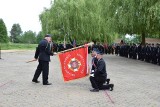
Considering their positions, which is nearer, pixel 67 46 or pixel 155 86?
pixel 155 86

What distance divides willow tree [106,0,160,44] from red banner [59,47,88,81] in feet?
38.3

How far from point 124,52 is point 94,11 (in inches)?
359

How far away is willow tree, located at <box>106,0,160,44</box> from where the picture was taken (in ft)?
78.8

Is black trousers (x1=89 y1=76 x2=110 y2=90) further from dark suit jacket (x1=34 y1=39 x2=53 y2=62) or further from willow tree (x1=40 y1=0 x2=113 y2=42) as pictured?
willow tree (x1=40 y1=0 x2=113 y2=42)

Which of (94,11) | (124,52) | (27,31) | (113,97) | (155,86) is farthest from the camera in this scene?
(27,31)

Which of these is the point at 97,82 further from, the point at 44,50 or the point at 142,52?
the point at 142,52

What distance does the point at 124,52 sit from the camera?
121 feet

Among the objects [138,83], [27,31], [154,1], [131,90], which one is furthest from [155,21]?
[27,31]

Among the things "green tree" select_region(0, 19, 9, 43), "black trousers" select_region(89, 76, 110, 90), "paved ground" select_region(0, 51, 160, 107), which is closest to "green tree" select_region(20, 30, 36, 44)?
"green tree" select_region(0, 19, 9, 43)

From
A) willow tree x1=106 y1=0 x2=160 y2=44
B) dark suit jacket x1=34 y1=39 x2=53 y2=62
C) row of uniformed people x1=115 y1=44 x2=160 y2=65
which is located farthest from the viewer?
row of uniformed people x1=115 y1=44 x2=160 y2=65

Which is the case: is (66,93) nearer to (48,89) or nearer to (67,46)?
(48,89)

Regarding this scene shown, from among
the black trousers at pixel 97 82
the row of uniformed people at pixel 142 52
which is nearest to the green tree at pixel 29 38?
the row of uniformed people at pixel 142 52

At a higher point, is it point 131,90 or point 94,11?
point 94,11

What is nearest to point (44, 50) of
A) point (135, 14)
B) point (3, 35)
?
point (135, 14)
